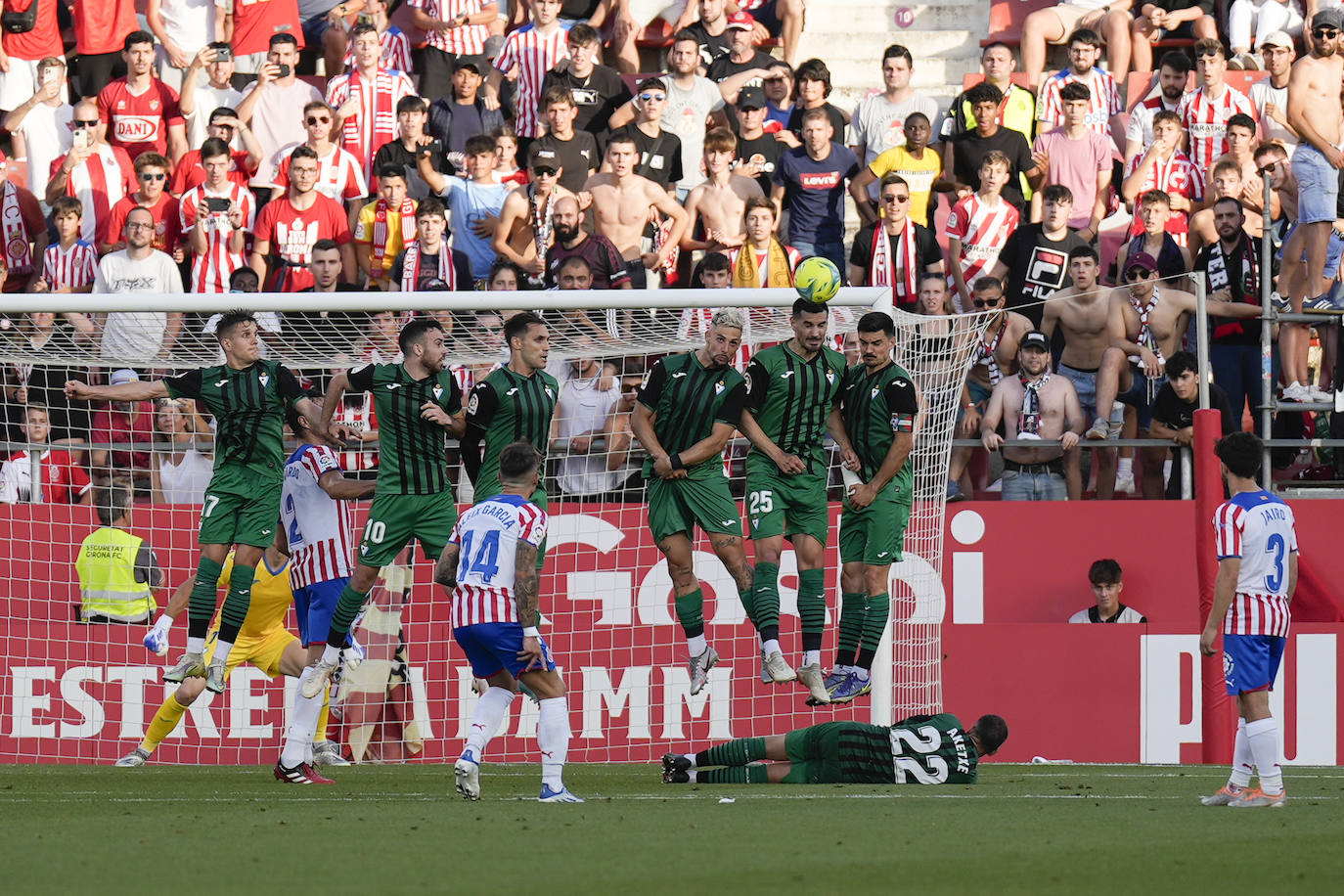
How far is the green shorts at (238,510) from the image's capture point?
11.0 m

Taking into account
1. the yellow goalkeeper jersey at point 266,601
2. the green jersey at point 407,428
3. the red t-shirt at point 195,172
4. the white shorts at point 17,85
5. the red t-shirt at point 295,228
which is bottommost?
the yellow goalkeeper jersey at point 266,601

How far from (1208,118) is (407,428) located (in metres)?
8.68

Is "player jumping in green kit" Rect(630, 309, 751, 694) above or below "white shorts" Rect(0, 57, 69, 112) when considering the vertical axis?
below

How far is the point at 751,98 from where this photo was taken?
54.3 ft

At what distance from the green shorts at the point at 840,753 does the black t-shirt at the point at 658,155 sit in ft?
24.7

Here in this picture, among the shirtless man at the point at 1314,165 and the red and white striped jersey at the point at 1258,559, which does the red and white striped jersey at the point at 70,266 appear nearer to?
the shirtless man at the point at 1314,165

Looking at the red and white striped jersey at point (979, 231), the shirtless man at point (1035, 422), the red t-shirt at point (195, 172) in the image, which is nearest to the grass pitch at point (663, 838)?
the shirtless man at point (1035, 422)

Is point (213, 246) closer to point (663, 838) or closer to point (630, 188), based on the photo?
point (630, 188)

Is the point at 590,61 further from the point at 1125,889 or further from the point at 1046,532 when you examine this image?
the point at 1125,889

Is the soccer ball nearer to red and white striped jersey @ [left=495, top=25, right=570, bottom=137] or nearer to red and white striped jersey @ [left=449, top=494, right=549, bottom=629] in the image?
red and white striped jersey @ [left=449, top=494, right=549, bottom=629]

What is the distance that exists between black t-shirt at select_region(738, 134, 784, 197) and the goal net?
335 cm

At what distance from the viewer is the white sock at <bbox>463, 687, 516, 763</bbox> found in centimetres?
871

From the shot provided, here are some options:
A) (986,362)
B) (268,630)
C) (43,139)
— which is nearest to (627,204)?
(986,362)

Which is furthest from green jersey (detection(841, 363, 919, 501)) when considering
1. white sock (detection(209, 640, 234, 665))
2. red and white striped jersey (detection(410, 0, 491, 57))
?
red and white striped jersey (detection(410, 0, 491, 57))
